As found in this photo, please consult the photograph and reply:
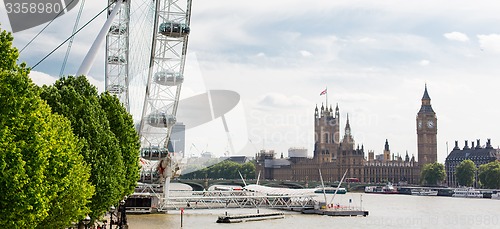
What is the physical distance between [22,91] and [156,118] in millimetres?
36903

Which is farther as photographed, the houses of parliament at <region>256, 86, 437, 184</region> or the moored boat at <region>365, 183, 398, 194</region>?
the houses of parliament at <region>256, 86, 437, 184</region>

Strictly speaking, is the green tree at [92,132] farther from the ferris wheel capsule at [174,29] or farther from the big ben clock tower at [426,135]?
the big ben clock tower at [426,135]

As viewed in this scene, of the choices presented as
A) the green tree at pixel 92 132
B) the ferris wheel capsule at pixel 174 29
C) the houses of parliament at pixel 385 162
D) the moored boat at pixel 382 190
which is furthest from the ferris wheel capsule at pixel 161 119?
the houses of parliament at pixel 385 162

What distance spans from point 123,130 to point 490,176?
108033 millimetres

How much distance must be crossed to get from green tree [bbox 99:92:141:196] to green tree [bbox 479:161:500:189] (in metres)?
105

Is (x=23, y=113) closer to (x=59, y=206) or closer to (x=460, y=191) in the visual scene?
(x=59, y=206)

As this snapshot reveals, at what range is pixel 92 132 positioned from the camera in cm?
2684

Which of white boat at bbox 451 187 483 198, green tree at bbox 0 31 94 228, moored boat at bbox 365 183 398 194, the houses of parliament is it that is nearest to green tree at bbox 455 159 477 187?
moored boat at bbox 365 183 398 194

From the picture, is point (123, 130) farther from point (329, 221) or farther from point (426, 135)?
point (426, 135)

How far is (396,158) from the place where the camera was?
7505 inches

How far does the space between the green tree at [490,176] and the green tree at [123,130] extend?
105 metres

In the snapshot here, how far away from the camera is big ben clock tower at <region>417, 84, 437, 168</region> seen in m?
182

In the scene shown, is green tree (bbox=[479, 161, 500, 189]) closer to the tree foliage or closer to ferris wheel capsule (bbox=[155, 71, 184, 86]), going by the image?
the tree foliage

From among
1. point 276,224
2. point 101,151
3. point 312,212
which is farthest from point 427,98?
point 101,151
